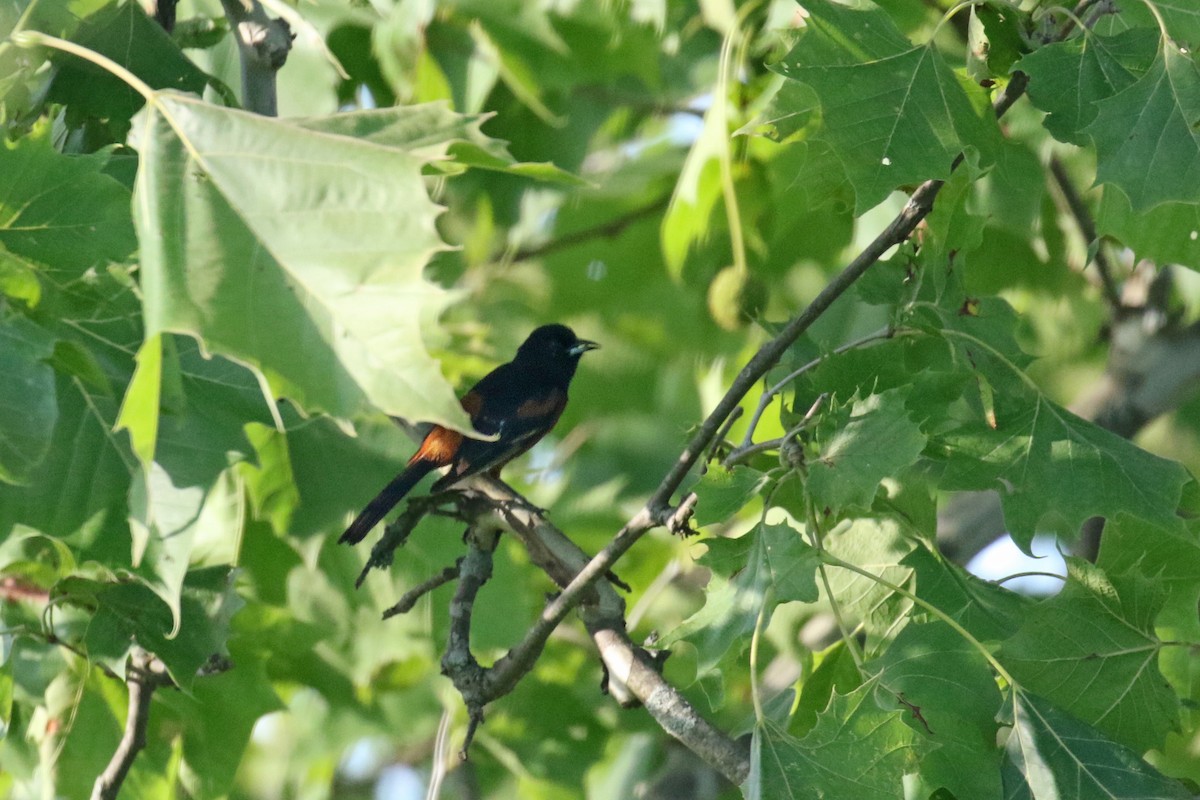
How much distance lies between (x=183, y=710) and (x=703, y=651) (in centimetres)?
202

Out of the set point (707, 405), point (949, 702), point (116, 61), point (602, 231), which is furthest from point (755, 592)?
point (602, 231)

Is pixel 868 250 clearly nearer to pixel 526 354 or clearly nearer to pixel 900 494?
pixel 900 494

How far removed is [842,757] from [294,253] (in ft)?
4.33

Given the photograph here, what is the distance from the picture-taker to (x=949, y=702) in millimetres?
2646

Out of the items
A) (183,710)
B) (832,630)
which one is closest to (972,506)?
(832,630)

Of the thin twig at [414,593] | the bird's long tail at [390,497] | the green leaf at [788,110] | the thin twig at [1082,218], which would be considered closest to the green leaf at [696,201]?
the thin twig at [1082,218]

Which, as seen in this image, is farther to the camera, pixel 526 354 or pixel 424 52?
pixel 526 354

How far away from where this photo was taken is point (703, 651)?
2.52m

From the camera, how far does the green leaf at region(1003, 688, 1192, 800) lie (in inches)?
100

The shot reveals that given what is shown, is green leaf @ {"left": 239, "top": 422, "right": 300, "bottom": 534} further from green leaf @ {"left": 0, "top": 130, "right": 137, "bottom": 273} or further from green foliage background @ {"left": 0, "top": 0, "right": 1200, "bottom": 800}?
green leaf @ {"left": 0, "top": 130, "right": 137, "bottom": 273}

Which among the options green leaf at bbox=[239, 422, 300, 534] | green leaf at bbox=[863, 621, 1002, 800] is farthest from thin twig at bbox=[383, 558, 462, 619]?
green leaf at bbox=[863, 621, 1002, 800]

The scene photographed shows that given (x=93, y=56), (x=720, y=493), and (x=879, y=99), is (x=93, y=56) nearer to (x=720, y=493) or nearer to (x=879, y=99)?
(x=720, y=493)

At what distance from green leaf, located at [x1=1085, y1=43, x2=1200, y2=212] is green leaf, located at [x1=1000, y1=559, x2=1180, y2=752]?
0.75 metres

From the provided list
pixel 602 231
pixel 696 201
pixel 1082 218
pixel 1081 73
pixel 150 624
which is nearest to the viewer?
pixel 1081 73
